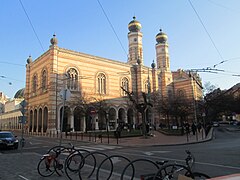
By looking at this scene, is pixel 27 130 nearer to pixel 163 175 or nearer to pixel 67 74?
pixel 67 74

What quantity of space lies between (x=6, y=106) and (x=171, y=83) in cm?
5820

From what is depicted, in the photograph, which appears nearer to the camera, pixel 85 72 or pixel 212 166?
pixel 212 166

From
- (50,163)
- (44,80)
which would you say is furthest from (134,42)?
(50,163)

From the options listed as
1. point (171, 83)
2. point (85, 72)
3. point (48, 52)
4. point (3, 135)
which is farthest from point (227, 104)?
point (3, 135)

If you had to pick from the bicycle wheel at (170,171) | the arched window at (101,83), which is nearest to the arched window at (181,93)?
the arched window at (101,83)

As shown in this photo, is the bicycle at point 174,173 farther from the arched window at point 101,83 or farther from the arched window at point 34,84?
the arched window at point 34,84

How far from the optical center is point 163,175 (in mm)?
4270

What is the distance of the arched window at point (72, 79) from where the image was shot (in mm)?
43912

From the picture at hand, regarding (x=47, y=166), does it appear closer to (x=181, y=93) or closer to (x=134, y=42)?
(x=134, y=42)

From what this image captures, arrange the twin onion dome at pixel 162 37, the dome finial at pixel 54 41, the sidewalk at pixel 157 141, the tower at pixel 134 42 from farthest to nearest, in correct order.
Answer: the twin onion dome at pixel 162 37
the tower at pixel 134 42
the dome finial at pixel 54 41
the sidewalk at pixel 157 141

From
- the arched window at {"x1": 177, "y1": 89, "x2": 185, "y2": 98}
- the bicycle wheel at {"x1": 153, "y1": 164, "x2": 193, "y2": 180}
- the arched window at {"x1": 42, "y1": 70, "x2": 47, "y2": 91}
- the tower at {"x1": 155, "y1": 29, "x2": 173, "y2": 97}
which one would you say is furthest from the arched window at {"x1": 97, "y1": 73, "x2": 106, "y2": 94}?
the bicycle wheel at {"x1": 153, "y1": 164, "x2": 193, "y2": 180}

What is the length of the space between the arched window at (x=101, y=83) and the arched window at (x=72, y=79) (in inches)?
220

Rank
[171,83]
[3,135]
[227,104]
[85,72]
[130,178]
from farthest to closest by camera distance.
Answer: [171,83]
[227,104]
[85,72]
[3,135]
[130,178]

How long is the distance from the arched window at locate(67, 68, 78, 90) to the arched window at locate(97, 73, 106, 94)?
18.3ft
